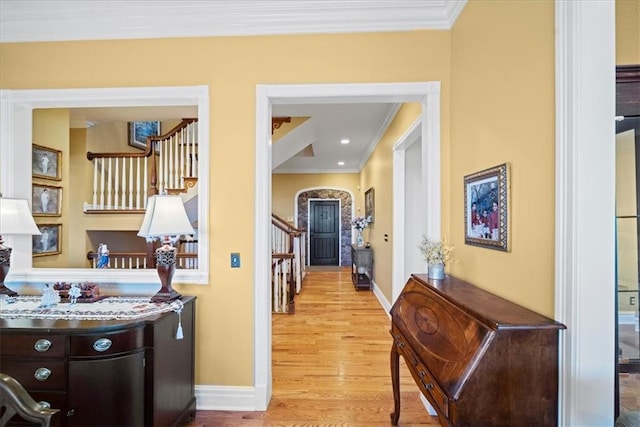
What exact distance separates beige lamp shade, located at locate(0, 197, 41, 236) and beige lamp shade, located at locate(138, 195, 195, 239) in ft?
2.93

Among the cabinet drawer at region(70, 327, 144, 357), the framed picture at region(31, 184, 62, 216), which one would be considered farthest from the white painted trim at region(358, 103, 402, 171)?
the framed picture at region(31, 184, 62, 216)

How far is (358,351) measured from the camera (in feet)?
10.4

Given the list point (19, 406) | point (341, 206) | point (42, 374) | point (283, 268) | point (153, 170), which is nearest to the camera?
point (19, 406)

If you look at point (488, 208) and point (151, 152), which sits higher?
point (151, 152)

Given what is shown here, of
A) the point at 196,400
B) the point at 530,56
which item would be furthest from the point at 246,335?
the point at 530,56

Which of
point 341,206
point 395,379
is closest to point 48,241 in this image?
point 395,379

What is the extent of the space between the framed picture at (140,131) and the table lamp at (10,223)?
3.77 meters

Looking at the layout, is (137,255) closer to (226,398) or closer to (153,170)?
(153,170)

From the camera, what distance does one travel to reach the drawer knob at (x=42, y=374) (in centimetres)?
161

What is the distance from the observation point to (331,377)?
8.75 ft

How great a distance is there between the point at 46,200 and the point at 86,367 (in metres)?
2.47

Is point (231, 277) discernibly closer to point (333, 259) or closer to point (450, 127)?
point (450, 127)

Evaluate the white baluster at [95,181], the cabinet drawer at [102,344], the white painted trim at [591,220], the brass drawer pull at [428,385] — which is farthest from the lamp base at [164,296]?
the white baluster at [95,181]

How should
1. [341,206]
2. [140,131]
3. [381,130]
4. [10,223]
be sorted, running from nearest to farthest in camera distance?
1. [10,223]
2. [381,130]
3. [140,131]
4. [341,206]
